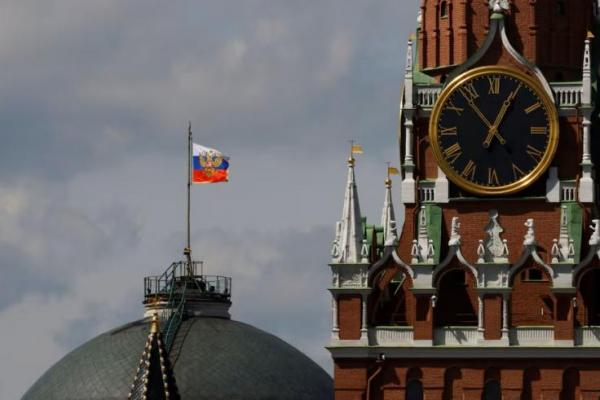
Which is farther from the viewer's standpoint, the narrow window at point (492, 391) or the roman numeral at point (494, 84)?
the roman numeral at point (494, 84)

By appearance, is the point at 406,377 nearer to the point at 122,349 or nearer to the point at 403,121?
Answer: the point at 403,121

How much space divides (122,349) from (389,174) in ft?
93.6

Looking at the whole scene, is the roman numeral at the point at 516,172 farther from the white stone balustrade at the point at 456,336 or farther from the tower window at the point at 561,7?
the tower window at the point at 561,7

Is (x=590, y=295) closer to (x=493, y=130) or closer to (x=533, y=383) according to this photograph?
(x=533, y=383)

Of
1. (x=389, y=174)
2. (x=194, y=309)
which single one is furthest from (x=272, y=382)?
(x=389, y=174)

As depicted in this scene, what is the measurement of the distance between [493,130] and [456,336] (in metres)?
7.75

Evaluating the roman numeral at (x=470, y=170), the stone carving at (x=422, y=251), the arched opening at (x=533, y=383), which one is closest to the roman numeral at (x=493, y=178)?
the roman numeral at (x=470, y=170)

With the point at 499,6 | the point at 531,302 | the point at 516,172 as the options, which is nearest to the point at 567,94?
the point at 516,172

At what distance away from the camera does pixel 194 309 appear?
583ft

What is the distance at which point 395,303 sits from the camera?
482ft

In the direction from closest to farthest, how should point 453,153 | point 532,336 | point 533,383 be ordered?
point 533,383 < point 532,336 < point 453,153

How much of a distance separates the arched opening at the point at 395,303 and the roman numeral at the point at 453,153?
4.57m

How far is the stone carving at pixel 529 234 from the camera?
145 meters

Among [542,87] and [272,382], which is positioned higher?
[542,87]
